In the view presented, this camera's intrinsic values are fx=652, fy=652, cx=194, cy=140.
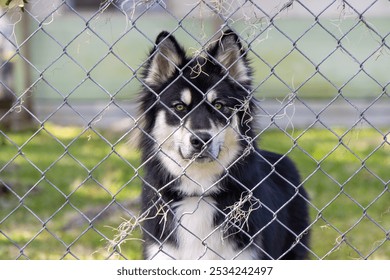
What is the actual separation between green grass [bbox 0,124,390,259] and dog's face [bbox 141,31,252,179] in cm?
48

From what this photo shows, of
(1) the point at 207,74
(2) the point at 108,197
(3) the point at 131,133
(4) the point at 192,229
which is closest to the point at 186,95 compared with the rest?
(1) the point at 207,74

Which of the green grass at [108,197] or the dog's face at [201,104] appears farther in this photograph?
the green grass at [108,197]

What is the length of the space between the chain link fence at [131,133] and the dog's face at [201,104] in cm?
14

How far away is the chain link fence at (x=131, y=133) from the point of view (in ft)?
11.0

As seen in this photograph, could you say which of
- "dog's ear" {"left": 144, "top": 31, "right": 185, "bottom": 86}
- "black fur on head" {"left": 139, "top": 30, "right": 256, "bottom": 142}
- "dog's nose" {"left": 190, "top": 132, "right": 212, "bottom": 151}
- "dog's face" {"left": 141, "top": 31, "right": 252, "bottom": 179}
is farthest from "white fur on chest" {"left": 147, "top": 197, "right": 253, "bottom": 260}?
"dog's ear" {"left": 144, "top": 31, "right": 185, "bottom": 86}

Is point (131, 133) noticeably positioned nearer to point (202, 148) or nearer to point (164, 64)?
point (164, 64)

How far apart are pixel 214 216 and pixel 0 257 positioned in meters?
2.07

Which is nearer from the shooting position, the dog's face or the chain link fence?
the chain link fence

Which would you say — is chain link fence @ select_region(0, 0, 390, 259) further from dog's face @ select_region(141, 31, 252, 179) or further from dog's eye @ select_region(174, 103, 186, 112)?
dog's eye @ select_region(174, 103, 186, 112)

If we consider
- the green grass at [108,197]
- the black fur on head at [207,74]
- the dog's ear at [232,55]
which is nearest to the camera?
the dog's ear at [232,55]

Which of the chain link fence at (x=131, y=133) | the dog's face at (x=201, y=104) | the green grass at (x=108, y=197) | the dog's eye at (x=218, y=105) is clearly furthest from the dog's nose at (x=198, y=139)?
the green grass at (x=108, y=197)

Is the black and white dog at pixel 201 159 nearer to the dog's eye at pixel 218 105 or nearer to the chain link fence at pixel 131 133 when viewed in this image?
the dog's eye at pixel 218 105

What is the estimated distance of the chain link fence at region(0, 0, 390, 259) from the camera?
11.0ft

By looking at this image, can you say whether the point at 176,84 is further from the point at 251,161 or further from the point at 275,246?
the point at 275,246
